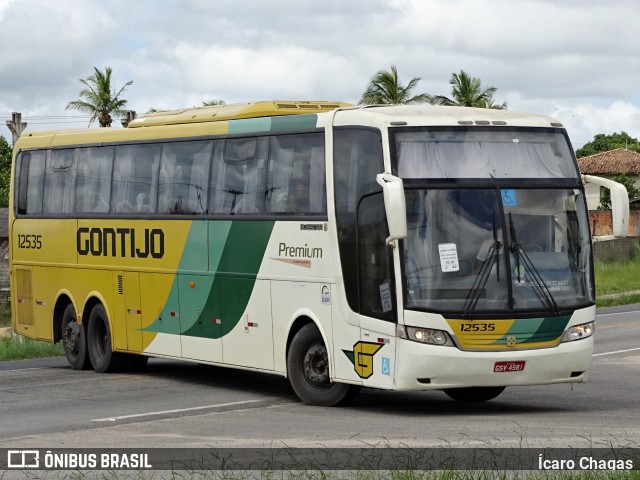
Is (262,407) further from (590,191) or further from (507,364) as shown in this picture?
(590,191)

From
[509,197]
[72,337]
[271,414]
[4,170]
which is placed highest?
[4,170]

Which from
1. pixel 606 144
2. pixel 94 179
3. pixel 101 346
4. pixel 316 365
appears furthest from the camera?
pixel 606 144

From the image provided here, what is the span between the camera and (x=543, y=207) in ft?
51.2

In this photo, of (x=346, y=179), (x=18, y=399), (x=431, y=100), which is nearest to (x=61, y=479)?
(x=346, y=179)

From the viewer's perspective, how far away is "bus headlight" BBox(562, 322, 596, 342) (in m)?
15.5

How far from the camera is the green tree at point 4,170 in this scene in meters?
84.8

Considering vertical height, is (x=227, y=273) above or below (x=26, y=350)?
above

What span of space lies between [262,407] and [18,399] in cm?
358

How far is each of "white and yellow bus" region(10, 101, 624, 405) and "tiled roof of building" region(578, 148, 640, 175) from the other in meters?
89.2

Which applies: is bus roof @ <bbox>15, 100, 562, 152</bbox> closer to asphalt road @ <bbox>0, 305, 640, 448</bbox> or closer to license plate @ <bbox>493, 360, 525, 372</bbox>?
license plate @ <bbox>493, 360, 525, 372</bbox>

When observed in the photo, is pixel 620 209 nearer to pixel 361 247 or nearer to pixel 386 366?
pixel 361 247

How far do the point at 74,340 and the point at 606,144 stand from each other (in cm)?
11049

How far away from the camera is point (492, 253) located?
1508cm

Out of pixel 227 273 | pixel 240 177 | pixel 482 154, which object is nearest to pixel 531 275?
pixel 482 154
